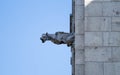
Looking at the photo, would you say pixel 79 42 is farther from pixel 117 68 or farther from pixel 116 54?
pixel 117 68

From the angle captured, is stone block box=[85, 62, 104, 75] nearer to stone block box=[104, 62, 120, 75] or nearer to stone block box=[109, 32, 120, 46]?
stone block box=[104, 62, 120, 75]

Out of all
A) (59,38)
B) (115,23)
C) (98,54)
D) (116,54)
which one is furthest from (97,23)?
(59,38)

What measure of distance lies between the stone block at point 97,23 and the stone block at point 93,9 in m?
0.27

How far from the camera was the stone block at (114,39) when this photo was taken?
2881cm

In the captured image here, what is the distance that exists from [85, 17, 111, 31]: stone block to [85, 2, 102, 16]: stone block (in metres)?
0.27

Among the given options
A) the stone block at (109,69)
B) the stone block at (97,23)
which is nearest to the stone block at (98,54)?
the stone block at (109,69)

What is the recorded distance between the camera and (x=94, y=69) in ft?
Answer: 93.2

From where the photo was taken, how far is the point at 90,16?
1155 inches

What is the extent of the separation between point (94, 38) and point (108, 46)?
0.83 m

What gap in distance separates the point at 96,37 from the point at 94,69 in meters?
1.70

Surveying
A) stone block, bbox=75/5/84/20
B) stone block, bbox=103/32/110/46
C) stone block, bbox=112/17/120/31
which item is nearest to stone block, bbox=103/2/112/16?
stone block, bbox=112/17/120/31

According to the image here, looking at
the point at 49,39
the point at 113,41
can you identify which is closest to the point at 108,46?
the point at 113,41

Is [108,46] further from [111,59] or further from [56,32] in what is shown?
[56,32]

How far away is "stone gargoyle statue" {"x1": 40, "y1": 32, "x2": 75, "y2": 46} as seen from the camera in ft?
102
